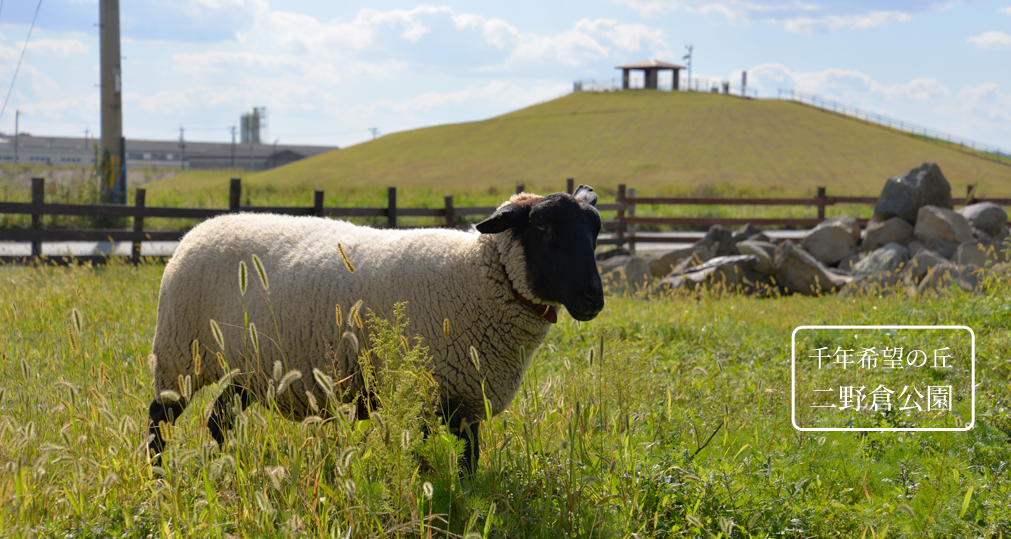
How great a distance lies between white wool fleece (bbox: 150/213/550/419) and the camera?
11.8 feet

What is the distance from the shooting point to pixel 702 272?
1118cm

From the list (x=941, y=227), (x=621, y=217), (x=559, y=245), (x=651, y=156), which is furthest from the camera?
(x=651, y=156)

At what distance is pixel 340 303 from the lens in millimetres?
3672

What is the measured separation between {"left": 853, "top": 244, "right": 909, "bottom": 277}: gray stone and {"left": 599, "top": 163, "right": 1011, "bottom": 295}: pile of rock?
0.6 inches

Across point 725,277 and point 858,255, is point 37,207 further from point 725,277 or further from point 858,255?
point 858,255

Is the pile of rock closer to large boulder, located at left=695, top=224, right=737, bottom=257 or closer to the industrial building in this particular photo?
large boulder, located at left=695, top=224, right=737, bottom=257

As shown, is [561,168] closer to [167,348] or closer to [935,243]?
[935,243]

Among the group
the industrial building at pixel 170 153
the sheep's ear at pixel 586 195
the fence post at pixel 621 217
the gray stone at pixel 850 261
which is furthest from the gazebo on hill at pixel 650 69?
the sheep's ear at pixel 586 195

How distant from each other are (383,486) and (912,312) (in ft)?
21.5

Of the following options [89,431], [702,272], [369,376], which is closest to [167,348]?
[89,431]

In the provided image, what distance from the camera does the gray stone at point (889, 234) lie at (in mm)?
12750

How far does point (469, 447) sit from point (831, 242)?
12.0 meters

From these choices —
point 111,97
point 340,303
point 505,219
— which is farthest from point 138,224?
point 505,219

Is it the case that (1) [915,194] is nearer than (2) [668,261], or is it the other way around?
(2) [668,261]
